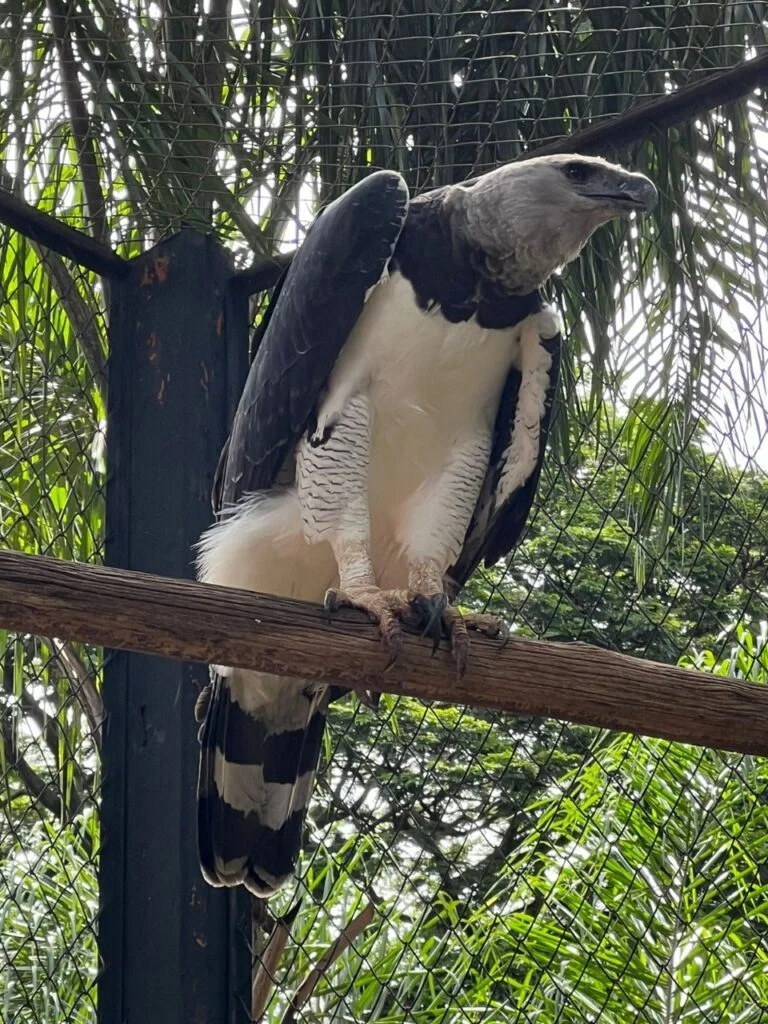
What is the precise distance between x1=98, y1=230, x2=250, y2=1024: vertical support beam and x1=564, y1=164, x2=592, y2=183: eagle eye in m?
0.64

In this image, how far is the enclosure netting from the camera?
232cm

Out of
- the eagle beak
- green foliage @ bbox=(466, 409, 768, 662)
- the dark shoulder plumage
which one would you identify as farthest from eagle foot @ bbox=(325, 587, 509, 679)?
green foliage @ bbox=(466, 409, 768, 662)

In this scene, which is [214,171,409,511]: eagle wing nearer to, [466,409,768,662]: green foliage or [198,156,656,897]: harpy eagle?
[198,156,656,897]: harpy eagle

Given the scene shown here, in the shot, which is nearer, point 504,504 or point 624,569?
point 504,504

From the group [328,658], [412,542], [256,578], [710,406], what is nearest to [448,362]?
[412,542]

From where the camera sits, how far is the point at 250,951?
2.06 m

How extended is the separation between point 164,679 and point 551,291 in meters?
1.31

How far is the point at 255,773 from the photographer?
2.19 meters

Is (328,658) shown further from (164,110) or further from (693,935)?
(693,935)

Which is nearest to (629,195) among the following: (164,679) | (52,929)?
(164,679)

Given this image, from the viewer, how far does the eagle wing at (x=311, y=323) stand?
6.97 feet

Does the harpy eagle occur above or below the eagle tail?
above

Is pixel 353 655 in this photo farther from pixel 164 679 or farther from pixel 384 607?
pixel 164 679

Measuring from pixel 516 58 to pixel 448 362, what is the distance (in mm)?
600
